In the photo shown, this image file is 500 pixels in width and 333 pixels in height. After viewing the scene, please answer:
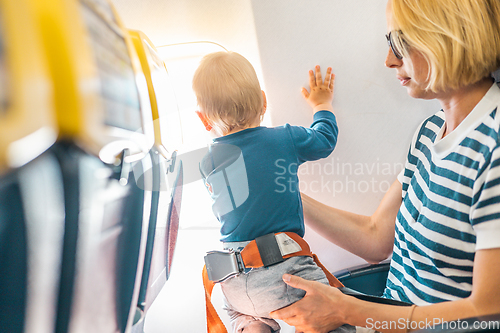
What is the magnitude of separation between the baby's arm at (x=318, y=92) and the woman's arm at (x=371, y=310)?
0.41 metres

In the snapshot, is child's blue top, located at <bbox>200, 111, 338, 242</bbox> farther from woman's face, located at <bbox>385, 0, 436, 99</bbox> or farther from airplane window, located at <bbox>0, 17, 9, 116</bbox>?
airplane window, located at <bbox>0, 17, 9, 116</bbox>

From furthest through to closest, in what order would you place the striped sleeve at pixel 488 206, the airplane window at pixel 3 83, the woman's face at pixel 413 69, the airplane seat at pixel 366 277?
the airplane seat at pixel 366 277 < the woman's face at pixel 413 69 < the striped sleeve at pixel 488 206 < the airplane window at pixel 3 83

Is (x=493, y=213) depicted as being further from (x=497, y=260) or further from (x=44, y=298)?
(x=44, y=298)

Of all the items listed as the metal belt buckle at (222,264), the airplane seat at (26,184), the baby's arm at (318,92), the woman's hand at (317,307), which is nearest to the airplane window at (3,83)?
the airplane seat at (26,184)

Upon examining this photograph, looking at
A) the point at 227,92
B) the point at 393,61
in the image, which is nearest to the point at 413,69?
the point at 393,61

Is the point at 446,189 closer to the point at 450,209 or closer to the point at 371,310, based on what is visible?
the point at 450,209

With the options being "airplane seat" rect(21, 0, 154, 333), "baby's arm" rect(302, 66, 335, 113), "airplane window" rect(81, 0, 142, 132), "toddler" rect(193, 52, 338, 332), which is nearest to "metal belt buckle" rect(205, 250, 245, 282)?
"toddler" rect(193, 52, 338, 332)

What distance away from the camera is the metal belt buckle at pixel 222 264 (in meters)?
0.61

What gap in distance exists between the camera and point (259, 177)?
2.25 ft

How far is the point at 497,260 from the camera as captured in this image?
19.2 inches

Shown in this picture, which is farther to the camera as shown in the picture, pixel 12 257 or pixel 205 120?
pixel 205 120

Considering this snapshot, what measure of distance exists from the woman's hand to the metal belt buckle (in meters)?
0.10

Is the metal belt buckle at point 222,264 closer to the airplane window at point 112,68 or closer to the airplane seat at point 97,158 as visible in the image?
the airplane seat at point 97,158

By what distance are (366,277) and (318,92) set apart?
531 mm
